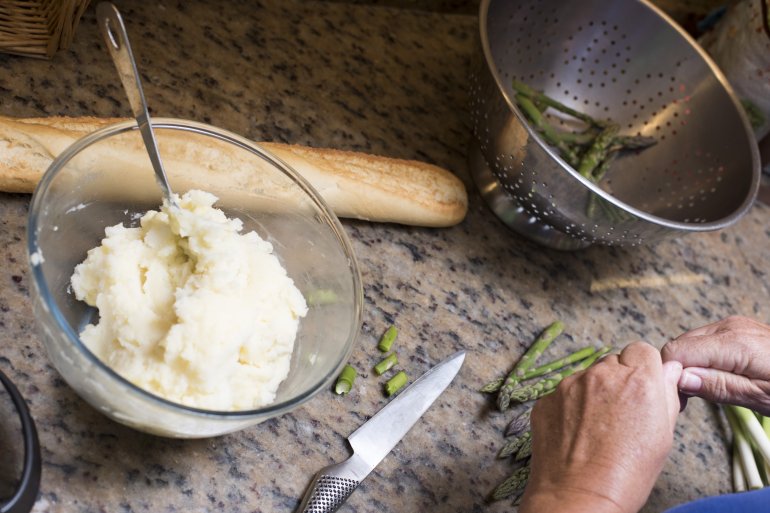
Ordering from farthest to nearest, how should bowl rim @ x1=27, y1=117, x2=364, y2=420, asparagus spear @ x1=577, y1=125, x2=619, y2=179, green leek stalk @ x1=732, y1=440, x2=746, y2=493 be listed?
asparagus spear @ x1=577, y1=125, x2=619, y2=179
green leek stalk @ x1=732, y1=440, x2=746, y2=493
bowl rim @ x1=27, y1=117, x2=364, y2=420

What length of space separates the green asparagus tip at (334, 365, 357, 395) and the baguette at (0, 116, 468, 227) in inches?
13.6

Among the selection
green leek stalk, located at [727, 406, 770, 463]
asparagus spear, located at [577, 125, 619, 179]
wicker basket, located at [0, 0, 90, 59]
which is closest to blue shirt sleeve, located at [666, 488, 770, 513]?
green leek stalk, located at [727, 406, 770, 463]

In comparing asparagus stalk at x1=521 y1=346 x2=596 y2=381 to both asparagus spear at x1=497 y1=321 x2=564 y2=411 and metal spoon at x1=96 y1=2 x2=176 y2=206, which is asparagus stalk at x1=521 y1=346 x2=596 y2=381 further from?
metal spoon at x1=96 y1=2 x2=176 y2=206

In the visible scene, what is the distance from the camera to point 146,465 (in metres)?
1.22

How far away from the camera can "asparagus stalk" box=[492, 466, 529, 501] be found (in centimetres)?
140

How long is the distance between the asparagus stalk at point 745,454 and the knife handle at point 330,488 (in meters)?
0.86

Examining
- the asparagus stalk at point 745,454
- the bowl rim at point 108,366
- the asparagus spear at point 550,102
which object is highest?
the asparagus spear at point 550,102

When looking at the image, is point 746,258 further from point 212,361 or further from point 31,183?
point 31,183

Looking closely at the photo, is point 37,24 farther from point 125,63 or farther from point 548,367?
point 548,367

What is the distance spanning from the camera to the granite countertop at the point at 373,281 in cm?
124

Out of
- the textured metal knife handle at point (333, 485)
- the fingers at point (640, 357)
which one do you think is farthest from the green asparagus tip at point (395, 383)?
the fingers at point (640, 357)

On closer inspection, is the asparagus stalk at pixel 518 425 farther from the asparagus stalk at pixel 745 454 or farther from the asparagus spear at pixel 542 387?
the asparagus stalk at pixel 745 454

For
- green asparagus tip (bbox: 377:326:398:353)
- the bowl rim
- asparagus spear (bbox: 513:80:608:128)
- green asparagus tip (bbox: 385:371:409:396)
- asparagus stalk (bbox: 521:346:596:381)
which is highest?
asparagus spear (bbox: 513:80:608:128)

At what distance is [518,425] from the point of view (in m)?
1.49
